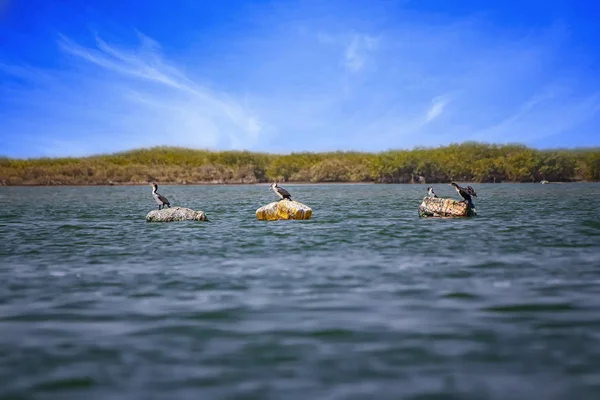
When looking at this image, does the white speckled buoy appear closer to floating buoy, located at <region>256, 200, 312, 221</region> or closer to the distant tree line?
floating buoy, located at <region>256, 200, 312, 221</region>

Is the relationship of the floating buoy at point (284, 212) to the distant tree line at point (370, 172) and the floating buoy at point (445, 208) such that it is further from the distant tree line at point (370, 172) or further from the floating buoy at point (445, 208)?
the distant tree line at point (370, 172)

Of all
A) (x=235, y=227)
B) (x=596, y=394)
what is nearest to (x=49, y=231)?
(x=235, y=227)

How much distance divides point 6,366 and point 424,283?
7490 mm

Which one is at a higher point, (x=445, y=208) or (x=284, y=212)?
(x=445, y=208)

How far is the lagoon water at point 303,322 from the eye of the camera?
6.41 m

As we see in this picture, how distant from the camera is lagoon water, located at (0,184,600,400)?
6.41 meters

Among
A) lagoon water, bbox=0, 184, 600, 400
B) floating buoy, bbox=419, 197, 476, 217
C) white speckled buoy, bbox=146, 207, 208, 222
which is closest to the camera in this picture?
lagoon water, bbox=0, 184, 600, 400

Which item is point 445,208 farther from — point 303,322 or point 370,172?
point 370,172

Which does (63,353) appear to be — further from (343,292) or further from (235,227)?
(235,227)

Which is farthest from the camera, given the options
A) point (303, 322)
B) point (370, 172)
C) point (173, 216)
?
point (370, 172)

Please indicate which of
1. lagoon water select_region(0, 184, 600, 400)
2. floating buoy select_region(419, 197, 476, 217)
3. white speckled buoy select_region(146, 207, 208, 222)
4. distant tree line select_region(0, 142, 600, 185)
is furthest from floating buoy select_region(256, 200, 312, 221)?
distant tree line select_region(0, 142, 600, 185)

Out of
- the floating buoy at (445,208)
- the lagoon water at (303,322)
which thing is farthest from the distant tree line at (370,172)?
the lagoon water at (303,322)

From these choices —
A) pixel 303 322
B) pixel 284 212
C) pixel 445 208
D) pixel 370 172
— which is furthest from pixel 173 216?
pixel 370 172

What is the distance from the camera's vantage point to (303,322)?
8938 millimetres
